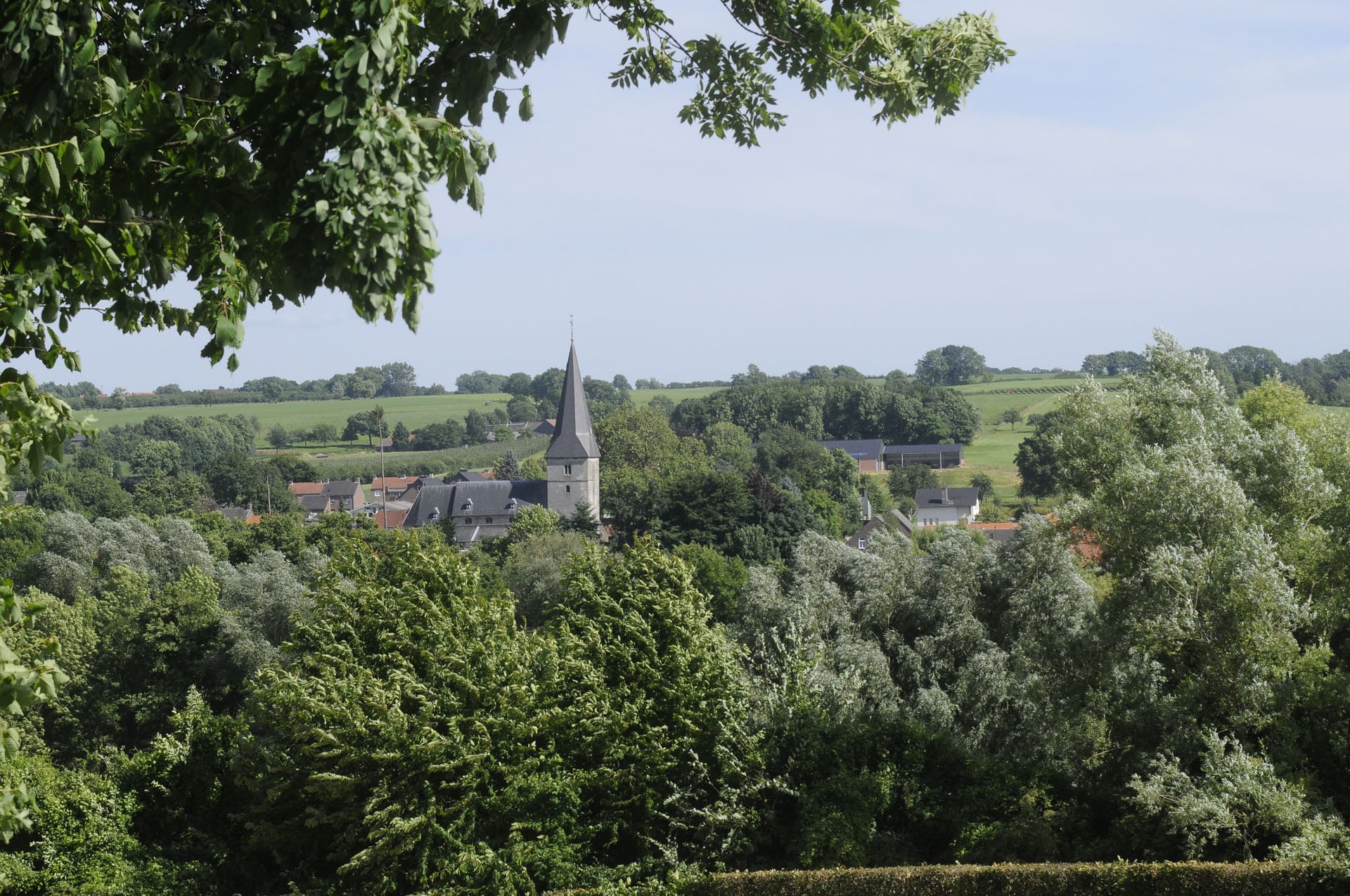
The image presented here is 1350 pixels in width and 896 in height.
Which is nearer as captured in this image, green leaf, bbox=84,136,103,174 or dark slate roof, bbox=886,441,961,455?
green leaf, bbox=84,136,103,174

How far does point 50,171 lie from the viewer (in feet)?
16.5

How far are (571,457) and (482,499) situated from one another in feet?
33.5

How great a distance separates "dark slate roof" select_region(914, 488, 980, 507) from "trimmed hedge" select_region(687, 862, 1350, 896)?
88594mm

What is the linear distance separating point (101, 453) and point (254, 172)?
128391 mm

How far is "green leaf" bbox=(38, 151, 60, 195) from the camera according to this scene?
501 cm

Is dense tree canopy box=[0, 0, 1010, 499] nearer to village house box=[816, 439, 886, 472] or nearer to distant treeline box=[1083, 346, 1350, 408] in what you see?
distant treeline box=[1083, 346, 1350, 408]

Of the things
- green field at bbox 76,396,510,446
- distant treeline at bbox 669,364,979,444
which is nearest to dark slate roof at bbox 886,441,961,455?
distant treeline at bbox 669,364,979,444

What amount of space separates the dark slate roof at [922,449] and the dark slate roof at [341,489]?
61596mm

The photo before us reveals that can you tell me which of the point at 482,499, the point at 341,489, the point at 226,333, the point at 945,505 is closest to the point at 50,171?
the point at 226,333

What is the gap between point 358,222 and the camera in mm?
4516

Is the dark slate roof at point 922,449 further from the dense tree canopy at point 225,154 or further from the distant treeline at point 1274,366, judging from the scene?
the dense tree canopy at point 225,154

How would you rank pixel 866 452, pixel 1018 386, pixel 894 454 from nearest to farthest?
pixel 894 454 < pixel 866 452 < pixel 1018 386

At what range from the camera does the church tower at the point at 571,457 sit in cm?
8619

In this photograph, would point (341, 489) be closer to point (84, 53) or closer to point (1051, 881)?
point (1051, 881)
